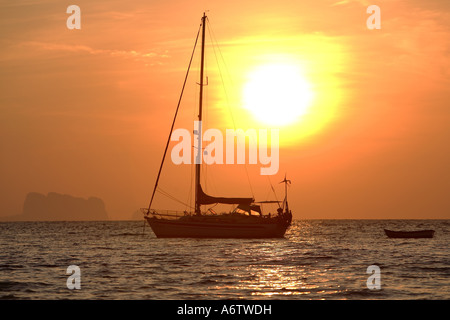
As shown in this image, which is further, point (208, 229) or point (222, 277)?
point (208, 229)

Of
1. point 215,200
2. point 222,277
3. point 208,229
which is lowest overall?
point 208,229

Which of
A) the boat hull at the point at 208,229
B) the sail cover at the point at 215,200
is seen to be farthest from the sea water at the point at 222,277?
the sail cover at the point at 215,200

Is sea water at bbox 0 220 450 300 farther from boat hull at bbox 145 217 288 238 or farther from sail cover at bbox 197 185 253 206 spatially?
sail cover at bbox 197 185 253 206

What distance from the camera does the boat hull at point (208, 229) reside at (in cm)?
7044

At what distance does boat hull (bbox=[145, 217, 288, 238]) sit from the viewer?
7044cm

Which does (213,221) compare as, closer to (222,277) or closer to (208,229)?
(208,229)

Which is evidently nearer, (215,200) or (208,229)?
(208,229)

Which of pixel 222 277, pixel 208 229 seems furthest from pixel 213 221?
pixel 222 277

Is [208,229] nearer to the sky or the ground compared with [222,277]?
nearer to the ground

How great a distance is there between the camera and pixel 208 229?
231 ft

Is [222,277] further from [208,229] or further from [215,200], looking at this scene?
[215,200]

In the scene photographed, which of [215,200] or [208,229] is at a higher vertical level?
[215,200]
